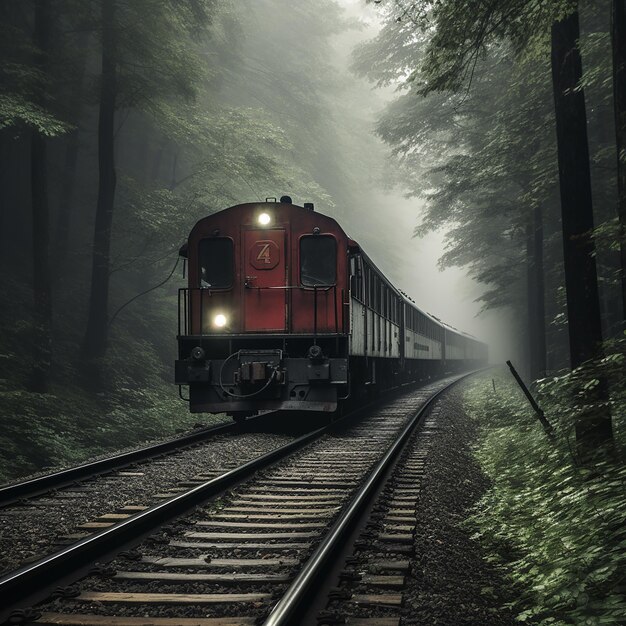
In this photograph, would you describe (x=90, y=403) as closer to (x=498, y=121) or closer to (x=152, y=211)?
(x=152, y=211)

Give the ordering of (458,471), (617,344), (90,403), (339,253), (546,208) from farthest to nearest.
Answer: (546,208)
(90,403)
(339,253)
(458,471)
(617,344)

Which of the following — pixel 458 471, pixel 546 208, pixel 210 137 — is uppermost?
pixel 210 137

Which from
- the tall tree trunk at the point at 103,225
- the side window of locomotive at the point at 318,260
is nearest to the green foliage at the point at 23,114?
the tall tree trunk at the point at 103,225

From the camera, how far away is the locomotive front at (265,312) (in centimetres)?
1098

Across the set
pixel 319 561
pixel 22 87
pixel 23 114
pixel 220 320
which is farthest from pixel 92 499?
pixel 22 87

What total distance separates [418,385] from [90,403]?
666 inches

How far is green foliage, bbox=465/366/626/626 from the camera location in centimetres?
371

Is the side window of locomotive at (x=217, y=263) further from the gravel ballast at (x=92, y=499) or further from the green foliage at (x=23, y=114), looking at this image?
the green foliage at (x=23, y=114)

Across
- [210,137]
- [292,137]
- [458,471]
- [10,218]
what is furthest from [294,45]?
[458,471]

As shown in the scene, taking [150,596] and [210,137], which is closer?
[150,596]

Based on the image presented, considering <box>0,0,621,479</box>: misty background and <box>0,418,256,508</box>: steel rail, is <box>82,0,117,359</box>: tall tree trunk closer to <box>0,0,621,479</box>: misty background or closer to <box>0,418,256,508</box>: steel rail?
<box>0,0,621,479</box>: misty background

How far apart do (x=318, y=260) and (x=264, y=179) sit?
10451 millimetres

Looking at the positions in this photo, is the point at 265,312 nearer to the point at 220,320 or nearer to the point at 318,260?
the point at 220,320

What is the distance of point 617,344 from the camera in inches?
265
